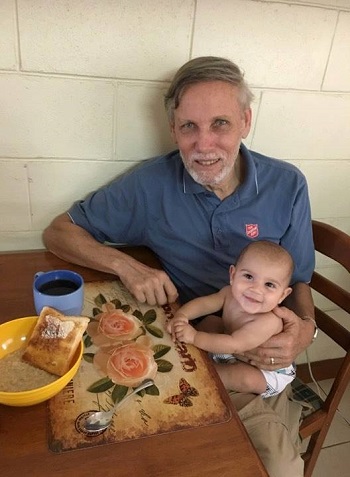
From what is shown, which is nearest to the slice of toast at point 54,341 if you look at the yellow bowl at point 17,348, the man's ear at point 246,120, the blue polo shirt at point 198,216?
the yellow bowl at point 17,348

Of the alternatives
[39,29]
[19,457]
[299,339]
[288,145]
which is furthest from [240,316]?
[39,29]

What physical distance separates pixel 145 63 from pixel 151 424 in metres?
1.04

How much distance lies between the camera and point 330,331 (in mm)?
1416

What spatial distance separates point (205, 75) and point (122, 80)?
273 mm

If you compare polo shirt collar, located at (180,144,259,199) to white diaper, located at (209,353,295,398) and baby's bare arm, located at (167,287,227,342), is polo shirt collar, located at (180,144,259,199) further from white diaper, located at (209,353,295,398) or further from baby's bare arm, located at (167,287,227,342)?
white diaper, located at (209,353,295,398)

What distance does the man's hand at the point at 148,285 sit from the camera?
3.65 ft

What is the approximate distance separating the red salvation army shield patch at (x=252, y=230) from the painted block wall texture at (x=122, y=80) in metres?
0.36

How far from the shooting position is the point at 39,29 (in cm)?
116

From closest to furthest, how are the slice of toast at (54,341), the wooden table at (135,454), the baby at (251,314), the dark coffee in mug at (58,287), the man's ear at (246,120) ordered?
the wooden table at (135,454) < the slice of toast at (54,341) < the dark coffee in mug at (58,287) < the baby at (251,314) < the man's ear at (246,120)

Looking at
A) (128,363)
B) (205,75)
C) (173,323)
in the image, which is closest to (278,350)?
(173,323)

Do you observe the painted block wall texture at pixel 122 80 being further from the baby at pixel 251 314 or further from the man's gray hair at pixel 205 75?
the baby at pixel 251 314

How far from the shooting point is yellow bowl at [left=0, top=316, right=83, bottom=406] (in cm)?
73

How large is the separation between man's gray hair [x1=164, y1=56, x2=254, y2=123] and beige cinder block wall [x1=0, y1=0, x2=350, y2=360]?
0.10 meters

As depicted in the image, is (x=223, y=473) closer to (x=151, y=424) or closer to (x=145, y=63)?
(x=151, y=424)
